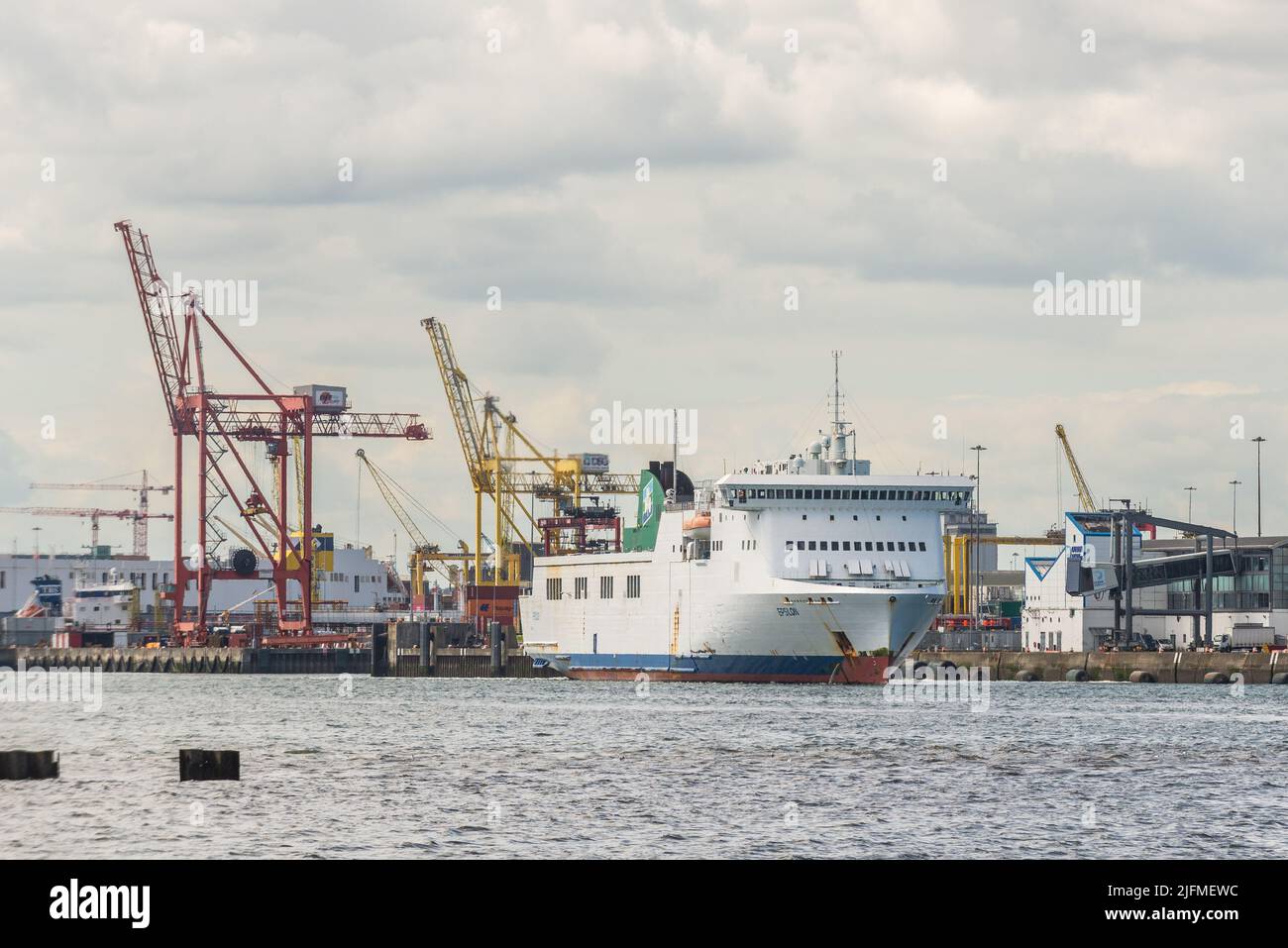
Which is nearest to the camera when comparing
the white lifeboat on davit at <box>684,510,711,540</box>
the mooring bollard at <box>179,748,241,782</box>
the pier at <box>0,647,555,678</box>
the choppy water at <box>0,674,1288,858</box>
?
the choppy water at <box>0,674,1288,858</box>

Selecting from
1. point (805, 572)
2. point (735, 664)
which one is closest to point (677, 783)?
point (805, 572)

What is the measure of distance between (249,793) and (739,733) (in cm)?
2472

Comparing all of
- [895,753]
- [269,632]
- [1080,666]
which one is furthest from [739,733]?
[269,632]

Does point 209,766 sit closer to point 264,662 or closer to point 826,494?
point 826,494

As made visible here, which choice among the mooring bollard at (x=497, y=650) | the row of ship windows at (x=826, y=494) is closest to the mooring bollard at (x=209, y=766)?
the row of ship windows at (x=826, y=494)

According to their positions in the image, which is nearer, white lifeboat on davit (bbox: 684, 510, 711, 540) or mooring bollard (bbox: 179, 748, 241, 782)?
mooring bollard (bbox: 179, 748, 241, 782)

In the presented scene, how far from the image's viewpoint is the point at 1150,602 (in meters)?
152

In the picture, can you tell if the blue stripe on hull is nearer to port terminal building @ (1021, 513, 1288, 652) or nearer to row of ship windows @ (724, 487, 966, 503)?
row of ship windows @ (724, 487, 966, 503)

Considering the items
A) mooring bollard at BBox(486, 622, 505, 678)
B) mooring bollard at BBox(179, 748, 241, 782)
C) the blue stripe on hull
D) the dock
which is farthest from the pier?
mooring bollard at BBox(179, 748, 241, 782)

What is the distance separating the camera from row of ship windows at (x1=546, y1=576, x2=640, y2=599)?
121m

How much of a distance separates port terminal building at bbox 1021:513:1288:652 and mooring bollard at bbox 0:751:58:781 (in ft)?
339

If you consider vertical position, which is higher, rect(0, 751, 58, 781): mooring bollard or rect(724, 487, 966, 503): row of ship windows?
rect(724, 487, 966, 503): row of ship windows

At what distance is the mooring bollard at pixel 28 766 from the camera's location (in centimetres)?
4805

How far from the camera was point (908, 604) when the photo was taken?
103062 millimetres
